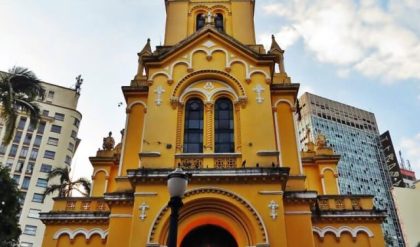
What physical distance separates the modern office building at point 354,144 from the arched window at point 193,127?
75.2 m

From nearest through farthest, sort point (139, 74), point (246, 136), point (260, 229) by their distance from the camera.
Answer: point (260, 229), point (246, 136), point (139, 74)

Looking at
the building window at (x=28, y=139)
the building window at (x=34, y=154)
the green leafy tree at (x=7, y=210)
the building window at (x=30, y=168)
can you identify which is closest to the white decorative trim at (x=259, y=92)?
the green leafy tree at (x=7, y=210)

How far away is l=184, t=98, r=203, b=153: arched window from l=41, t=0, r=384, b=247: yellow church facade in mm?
45

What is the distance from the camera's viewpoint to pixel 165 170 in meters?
15.0

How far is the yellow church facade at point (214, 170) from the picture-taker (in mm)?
14500

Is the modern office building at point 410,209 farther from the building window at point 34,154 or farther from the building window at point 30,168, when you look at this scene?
the building window at point 34,154

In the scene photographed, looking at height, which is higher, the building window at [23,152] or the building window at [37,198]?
the building window at [23,152]

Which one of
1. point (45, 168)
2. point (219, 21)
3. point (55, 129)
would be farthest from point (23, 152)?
point (219, 21)

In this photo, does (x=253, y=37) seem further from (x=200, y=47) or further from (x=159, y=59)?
(x=159, y=59)

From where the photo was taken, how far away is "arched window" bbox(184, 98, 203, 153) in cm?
1648

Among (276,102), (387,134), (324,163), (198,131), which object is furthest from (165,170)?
(387,134)

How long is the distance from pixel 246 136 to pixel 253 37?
293 inches

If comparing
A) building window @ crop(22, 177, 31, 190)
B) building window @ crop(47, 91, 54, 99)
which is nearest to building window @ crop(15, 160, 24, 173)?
building window @ crop(22, 177, 31, 190)

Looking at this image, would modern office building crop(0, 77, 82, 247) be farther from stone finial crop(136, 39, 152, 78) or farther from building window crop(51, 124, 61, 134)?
stone finial crop(136, 39, 152, 78)
